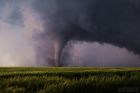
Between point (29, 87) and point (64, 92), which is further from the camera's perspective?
point (29, 87)

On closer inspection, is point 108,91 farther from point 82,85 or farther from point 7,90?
point 7,90

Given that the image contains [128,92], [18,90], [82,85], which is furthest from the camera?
[82,85]

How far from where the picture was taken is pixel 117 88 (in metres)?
16.2

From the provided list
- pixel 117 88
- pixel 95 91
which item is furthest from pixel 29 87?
pixel 117 88

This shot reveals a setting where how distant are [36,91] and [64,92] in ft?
4.78

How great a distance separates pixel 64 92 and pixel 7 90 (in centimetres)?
278

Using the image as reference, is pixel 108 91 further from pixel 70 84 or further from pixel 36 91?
pixel 36 91

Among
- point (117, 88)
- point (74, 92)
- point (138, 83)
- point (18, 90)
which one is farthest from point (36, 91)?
point (138, 83)

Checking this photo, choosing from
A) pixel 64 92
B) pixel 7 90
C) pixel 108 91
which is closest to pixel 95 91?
pixel 108 91

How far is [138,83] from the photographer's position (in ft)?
56.9

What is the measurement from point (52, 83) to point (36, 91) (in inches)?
59.9

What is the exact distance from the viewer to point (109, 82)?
16.9m

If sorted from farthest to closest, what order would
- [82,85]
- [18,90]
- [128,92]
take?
[82,85] < [18,90] < [128,92]

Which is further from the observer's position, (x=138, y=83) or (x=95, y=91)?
(x=138, y=83)
